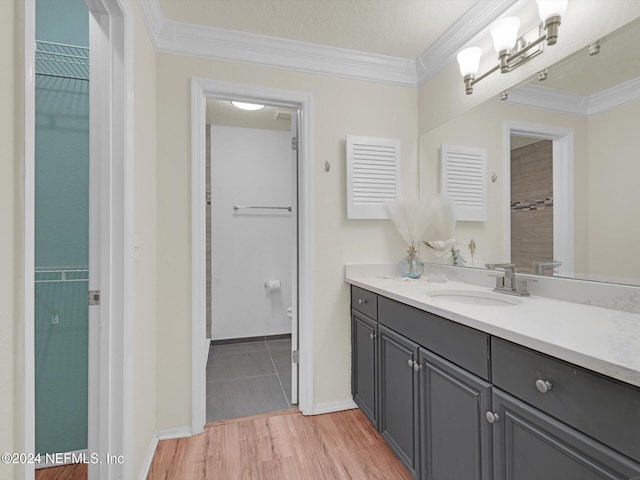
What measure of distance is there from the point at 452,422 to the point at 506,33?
172 centimetres

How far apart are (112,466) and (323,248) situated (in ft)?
Result: 4.88

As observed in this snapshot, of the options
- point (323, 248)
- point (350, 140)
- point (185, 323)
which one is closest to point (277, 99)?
point (350, 140)

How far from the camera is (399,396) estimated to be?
162 cm

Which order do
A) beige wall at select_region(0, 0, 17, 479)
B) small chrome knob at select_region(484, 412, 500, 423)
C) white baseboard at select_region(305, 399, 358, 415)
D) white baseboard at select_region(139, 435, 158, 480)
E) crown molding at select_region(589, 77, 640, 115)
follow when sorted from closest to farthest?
beige wall at select_region(0, 0, 17, 479) < small chrome knob at select_region(484, 412, 500, 423) < crown molding at select_region(589, 77, 640, 115) < white baseboard at select_region(139, 435, 158, 480) < white baseboard at select_region(305, 399, 358, 415)

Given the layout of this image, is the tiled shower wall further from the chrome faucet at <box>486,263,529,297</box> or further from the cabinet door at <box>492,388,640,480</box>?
the cabinet door at <box>492,388,640,480</box>

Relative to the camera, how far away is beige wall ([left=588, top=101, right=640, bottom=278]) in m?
1.24

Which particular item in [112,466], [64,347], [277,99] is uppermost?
[277,99]

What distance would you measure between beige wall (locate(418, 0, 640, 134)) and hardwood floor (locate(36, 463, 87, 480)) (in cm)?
280

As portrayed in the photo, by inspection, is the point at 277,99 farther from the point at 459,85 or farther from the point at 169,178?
the point at 459,85

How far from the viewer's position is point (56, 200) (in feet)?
5.56

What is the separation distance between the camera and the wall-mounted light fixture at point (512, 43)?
1383mm

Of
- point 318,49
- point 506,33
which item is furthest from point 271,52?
point 506,33

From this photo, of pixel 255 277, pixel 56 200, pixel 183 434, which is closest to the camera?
pixel 56 200

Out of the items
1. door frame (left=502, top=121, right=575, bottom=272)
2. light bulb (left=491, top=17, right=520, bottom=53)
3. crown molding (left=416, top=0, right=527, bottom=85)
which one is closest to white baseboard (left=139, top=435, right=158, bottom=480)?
door frame (left=502, top=121, right=575, bottom=272)
